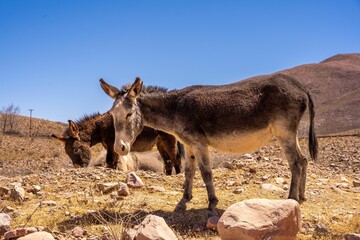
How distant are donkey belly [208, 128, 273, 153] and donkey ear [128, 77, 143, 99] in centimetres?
169

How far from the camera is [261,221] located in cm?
539

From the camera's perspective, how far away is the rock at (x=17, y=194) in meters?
8.63

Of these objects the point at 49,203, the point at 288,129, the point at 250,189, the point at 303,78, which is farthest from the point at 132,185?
the point at 303,78

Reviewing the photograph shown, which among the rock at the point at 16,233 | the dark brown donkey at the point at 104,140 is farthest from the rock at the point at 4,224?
the dark brown donkey at the point at 104,140

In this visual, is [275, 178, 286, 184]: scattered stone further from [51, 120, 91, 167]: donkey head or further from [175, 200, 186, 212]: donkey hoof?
[51, 120, 91, 167]: donkey head

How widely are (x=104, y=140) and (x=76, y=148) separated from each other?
1.04 meters

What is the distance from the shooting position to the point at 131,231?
552cm

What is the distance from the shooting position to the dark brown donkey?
561 inches

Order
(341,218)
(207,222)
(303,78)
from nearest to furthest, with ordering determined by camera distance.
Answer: (207,222), (341,218), (303,78)

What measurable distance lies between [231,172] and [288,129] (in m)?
3.71

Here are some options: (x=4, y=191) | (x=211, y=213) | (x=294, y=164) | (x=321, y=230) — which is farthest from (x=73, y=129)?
(x=321, y=230)

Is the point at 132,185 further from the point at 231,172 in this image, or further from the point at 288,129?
the point at 288,129

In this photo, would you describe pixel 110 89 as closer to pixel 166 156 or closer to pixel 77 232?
pixel 77 232

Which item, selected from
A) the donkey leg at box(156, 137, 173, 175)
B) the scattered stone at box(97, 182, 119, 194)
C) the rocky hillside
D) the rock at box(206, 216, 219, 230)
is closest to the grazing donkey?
the rock at box(206, 216, 219, 230)
